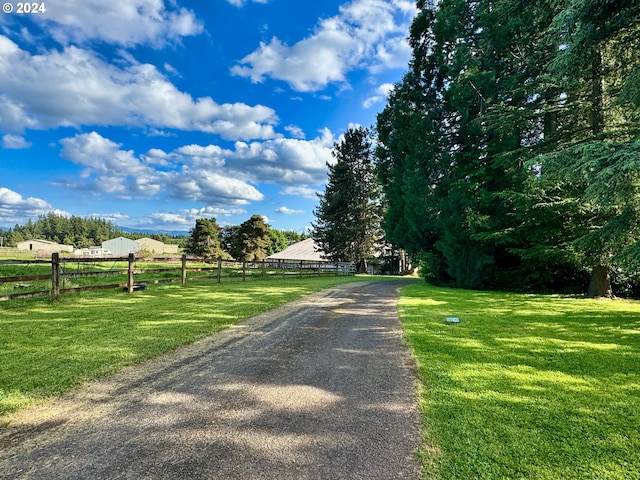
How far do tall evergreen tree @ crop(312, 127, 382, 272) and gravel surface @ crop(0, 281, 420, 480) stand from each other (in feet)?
85.3

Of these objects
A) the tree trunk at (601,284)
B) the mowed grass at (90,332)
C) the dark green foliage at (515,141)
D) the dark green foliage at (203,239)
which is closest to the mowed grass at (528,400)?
the dark green foliage at (515,141)

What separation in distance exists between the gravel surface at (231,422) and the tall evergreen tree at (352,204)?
85.3ft

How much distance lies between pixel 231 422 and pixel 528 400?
2.65m

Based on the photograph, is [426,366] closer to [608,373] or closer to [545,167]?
[608,373]

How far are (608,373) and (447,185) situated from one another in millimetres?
13946

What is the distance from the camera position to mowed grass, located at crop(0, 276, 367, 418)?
331cm

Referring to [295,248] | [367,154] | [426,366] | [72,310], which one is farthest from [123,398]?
[295,248]

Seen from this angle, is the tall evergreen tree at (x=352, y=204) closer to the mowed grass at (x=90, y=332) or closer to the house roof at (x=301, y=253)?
the house roof at (x=301, y=253)

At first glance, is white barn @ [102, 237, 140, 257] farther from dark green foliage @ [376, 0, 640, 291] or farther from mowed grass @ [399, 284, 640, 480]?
mowed grass @ [399, 284, 640, 480]

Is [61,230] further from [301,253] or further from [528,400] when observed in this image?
[528,400]

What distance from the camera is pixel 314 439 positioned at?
235 cm

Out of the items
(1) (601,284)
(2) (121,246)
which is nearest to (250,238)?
(1) (601,284)

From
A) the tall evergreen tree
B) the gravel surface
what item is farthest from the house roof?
the gravel surface

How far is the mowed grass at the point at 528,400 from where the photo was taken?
2.09 m
